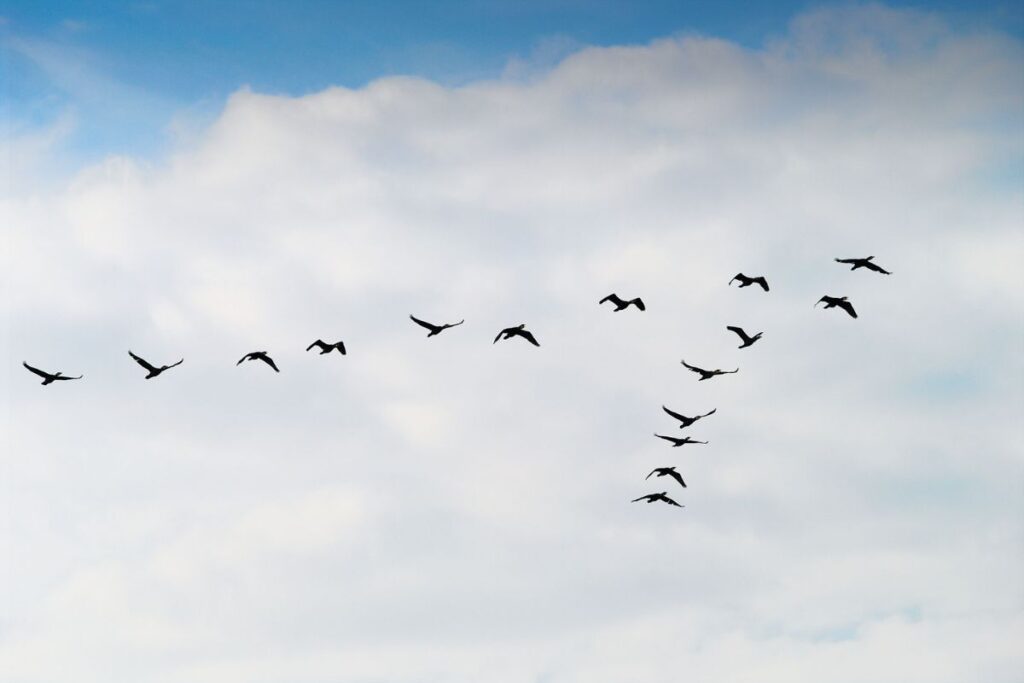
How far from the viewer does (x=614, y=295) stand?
91625 mm

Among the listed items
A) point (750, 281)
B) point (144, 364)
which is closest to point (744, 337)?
point (750, 281)

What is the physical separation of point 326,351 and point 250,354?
5.54 meters

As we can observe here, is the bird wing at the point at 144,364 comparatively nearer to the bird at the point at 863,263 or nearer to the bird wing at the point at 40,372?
the bird wing at the point at 40,372

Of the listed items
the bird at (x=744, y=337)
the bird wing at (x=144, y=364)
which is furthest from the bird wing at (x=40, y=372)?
the bird at (x=744, y=337)

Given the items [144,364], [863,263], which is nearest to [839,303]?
[863,263]

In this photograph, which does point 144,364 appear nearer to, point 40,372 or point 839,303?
point 40,372

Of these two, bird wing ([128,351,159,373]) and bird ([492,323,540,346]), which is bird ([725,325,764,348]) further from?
bird wing ([128,351,159,373])

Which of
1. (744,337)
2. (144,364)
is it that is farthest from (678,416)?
(144,364)

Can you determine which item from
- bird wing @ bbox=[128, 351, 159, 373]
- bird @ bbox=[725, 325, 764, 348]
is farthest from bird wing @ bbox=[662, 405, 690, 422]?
bird wing @ bbox=[128, 351, 159, 373]

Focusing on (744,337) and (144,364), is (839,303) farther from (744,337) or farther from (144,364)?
(144,364)

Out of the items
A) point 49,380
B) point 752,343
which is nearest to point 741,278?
point 752,343

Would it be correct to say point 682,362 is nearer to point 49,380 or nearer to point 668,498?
point 668,498

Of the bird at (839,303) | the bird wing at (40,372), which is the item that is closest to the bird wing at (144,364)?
the bird wing at (40,372)

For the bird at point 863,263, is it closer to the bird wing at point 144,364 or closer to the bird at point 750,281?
the bird at point 750,281
